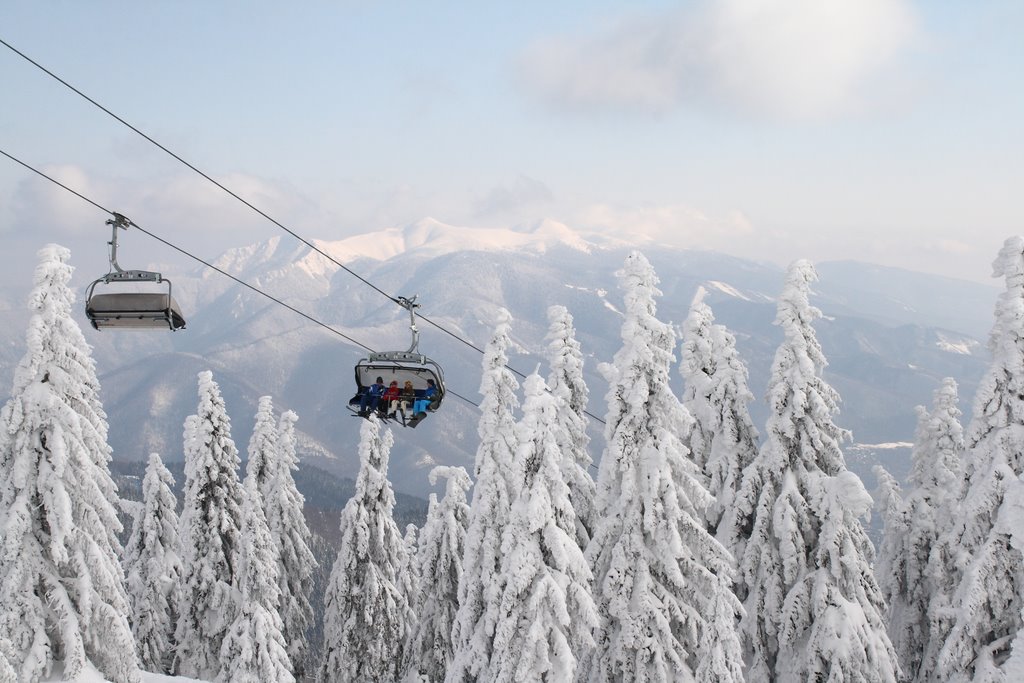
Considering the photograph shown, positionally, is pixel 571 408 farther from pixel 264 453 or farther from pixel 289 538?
pixel 289 538

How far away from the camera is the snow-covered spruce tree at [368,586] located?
113 ft

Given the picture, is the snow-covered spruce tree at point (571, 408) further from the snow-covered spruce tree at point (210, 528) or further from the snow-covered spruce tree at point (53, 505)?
the snow-covered spruce tree at point (210, 528)

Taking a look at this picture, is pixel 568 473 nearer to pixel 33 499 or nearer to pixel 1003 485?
pixel 1003 485

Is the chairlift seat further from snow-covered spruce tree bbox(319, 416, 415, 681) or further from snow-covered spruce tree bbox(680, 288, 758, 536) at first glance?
snow-covered spruce tree bbox(319, 416, 415, 681)

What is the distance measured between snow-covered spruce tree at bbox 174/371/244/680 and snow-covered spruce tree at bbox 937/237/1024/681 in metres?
24.8

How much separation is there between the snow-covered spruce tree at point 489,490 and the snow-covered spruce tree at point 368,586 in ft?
38.6

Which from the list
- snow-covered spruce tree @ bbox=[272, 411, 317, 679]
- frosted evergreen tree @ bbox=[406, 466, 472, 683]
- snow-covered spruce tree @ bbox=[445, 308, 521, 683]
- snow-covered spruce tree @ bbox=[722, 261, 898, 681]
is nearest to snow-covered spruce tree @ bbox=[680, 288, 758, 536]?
snow-covered spruce tree @ bbox=[722, 261, 898, 681]

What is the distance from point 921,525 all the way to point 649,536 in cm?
1350

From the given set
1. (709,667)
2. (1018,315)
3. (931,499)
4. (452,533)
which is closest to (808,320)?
(1018,315)

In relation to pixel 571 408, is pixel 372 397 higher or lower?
lower

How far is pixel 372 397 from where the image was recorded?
61.4 feet

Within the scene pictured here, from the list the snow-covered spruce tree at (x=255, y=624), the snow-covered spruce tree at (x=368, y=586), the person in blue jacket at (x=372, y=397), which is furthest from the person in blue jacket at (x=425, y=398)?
the snow-covered spruce tree at (x=368, y=586)

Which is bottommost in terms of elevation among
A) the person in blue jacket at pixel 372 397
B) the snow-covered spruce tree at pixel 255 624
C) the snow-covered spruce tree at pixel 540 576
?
the snow-covered spruce tree at pixel 255 624

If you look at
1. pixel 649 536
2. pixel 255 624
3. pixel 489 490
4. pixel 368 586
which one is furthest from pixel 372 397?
pixel 368 586
